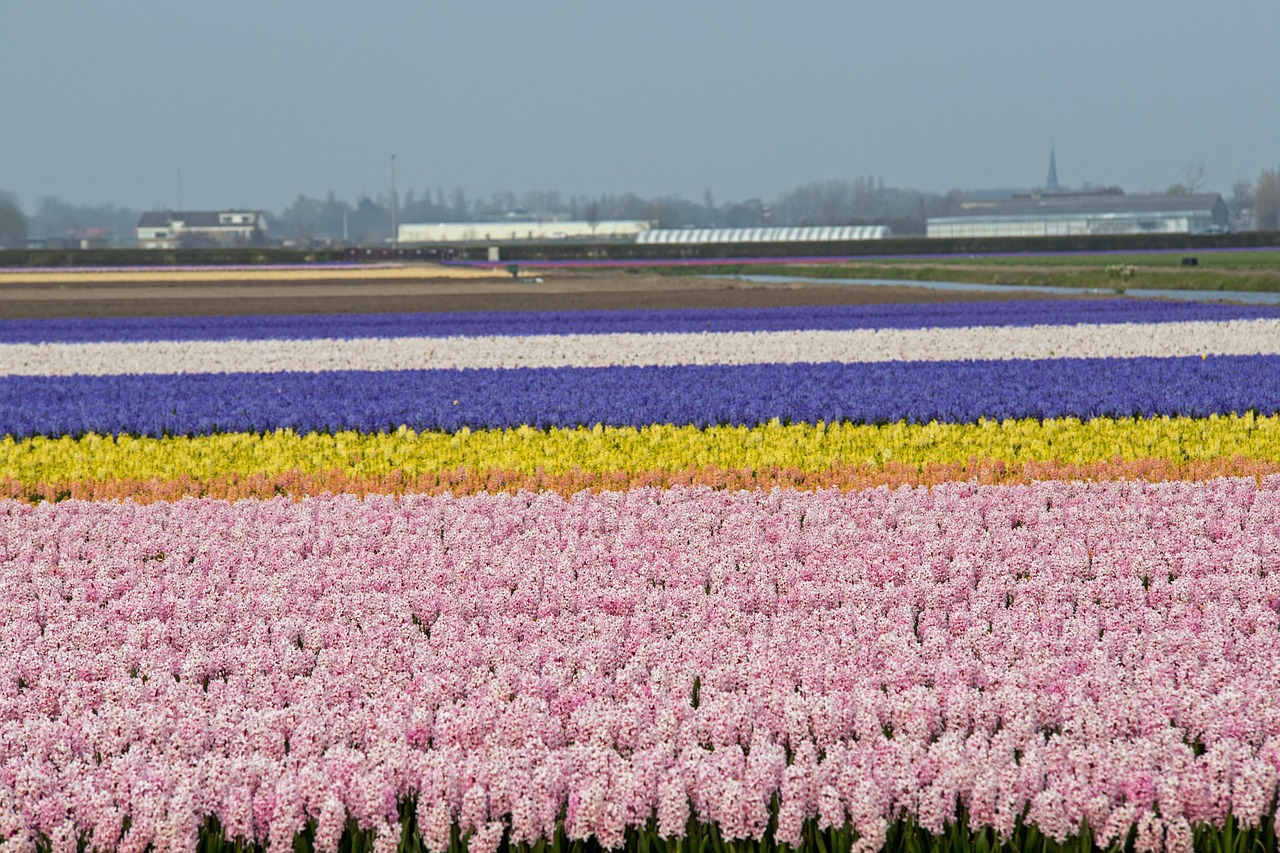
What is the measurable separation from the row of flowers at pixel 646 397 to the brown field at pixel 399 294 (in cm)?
2201

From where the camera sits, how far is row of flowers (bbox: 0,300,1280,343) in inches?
1260

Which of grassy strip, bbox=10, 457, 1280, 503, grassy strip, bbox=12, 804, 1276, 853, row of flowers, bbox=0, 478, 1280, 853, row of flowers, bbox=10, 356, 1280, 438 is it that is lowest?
grassy strip, bbox=12, 804, 1276, 853

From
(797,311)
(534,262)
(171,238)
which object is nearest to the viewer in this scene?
(797,311)

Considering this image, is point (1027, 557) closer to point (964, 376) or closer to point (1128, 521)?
point (1128, 521)

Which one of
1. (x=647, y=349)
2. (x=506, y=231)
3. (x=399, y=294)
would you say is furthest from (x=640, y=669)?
(x=506, y=231)

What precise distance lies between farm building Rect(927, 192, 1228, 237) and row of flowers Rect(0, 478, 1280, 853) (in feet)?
456

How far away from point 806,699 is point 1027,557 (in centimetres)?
297

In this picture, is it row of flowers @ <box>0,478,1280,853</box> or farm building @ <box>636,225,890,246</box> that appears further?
farm building @ <box>636,225,890,246</box>

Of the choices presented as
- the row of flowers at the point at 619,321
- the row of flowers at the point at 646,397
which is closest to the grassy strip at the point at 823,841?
the row of flowers at the point at 646,397

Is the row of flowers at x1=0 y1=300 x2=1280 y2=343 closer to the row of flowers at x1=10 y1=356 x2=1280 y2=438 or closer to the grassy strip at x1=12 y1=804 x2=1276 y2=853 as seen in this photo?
the row of flowers at x1=10 y1=356 x2=1280 y2=438

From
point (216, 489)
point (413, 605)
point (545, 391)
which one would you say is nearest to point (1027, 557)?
point (413, 605)

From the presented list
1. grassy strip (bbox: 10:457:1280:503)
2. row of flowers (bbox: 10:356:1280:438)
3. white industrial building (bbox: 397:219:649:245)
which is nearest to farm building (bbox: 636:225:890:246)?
white industrial building (bbox: 397:219:649:245)

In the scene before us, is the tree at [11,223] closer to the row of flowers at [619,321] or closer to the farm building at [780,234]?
the farm building at [780,234]

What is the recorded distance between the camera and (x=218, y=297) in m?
51.6
